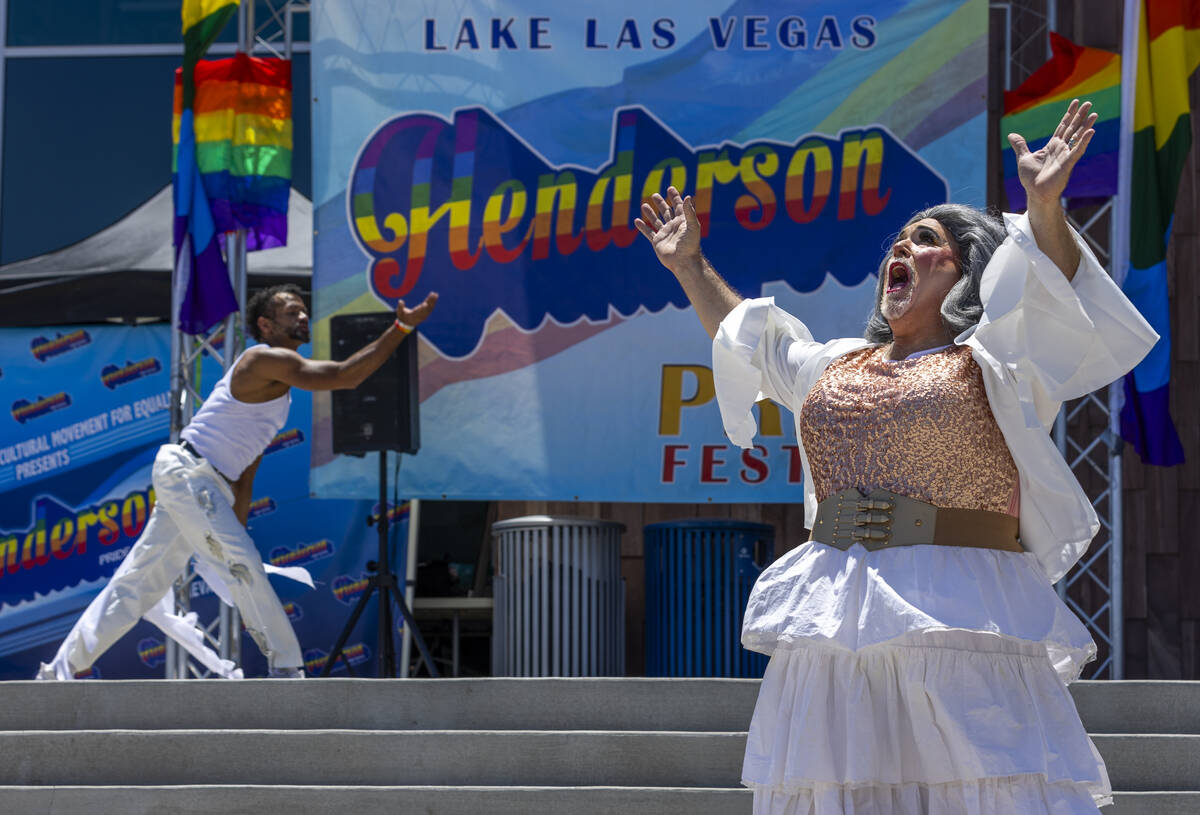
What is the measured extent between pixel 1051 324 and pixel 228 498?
165 inches

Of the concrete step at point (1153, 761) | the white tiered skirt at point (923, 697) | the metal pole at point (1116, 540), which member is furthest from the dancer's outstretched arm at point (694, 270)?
the metal pole at point (1116, 540)

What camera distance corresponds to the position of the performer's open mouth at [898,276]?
9.57ft

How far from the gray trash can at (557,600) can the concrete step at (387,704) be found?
1936 millimetres

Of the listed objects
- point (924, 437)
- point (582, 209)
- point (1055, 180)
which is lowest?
point (924, 437)

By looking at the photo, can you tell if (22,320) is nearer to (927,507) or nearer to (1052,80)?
(1052,80)

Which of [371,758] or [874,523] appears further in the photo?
[371,758]

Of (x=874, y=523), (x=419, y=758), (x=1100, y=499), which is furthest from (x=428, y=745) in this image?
(x=1100, y=499)

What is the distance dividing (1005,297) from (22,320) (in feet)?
22.5

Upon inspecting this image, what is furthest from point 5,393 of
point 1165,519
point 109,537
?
point 1165,519

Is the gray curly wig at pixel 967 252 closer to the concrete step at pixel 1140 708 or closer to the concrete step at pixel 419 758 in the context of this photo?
the concrete step at pixel 419 758

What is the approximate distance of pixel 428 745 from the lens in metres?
4.90

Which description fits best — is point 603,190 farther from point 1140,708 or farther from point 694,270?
point 694,270

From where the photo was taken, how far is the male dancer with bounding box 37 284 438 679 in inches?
235

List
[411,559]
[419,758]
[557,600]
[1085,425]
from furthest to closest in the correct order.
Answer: [1085,425] < [411,559] < [557,600] < [419,758]
